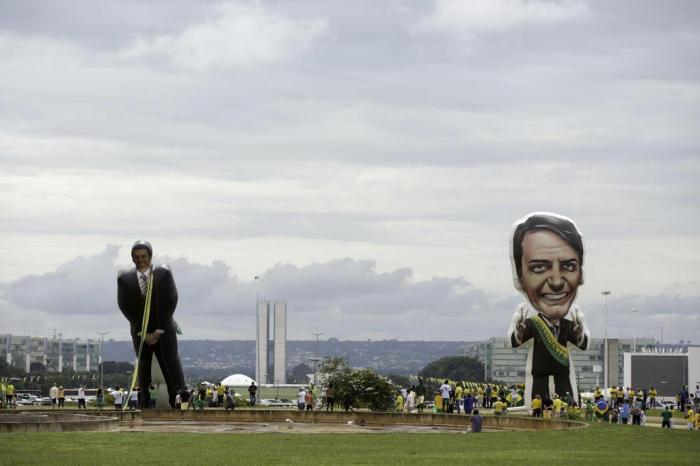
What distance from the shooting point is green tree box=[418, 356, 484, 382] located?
179 meters

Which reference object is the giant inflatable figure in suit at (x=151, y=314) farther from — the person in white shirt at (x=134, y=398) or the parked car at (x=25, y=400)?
the parked car at (x=25, y=400)

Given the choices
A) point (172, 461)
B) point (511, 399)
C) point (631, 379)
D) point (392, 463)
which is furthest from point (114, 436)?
point (631, 379)

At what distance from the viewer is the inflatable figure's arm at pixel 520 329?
4866 centimetres

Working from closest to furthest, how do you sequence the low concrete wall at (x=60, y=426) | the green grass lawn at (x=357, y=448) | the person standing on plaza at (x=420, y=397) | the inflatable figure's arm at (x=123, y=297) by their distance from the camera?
the green grass lawn at (x=357, y=448), the low concrete wall at (x=60, y=426), the inflatable figure's arm at (x=123, y=297), the person standing on plaza at (x=420, y=397)

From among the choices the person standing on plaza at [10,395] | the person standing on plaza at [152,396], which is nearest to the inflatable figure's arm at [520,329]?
the person standing on plaza at [152,396]

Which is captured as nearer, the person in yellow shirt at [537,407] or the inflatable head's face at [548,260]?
the person in yellow shirt at [537,407]

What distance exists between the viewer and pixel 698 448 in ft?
96.6

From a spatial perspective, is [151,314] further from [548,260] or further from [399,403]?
[548,260]

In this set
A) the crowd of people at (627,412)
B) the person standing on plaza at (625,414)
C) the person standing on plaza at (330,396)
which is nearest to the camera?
the crowd of people at (627,412)

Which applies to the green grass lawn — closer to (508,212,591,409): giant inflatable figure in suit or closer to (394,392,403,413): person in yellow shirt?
(508,212,591,409): giant inflatable figure in suit

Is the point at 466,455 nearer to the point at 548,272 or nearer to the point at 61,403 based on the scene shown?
the point at 548,272

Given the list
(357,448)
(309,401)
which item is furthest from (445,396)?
(357,448)

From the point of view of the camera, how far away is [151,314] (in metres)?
49.5

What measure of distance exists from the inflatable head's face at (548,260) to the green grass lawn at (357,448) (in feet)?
44.5
